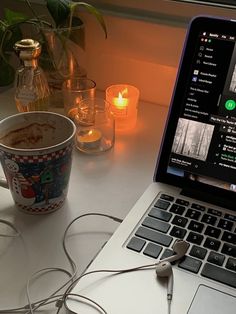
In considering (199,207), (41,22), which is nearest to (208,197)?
(199,207)

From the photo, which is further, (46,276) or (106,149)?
(106,149)

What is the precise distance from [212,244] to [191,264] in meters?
0.04

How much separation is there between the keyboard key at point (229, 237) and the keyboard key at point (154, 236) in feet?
0.22

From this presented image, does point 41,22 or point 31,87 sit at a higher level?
point 41,22

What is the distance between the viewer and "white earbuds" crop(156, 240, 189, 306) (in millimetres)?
510

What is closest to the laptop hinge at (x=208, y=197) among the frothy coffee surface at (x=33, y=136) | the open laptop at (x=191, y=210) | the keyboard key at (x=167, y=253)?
the open laptop at (x=191, y=210)

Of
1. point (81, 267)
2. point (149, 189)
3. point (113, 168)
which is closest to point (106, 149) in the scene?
point (113, 168)

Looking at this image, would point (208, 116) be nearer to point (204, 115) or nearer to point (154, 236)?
point (204, 115)

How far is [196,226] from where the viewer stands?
593 mm

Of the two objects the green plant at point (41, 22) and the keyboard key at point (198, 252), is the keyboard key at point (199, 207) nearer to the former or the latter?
the keyboard key at point (198, 252)

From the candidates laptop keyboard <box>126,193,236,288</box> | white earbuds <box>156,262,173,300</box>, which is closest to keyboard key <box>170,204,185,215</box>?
laptop keyboard <box>126,193,236,288</box>

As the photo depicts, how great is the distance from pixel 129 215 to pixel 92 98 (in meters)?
0.35

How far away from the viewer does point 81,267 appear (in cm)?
57

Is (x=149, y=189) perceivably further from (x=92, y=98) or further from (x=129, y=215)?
(x=92, y=98)
